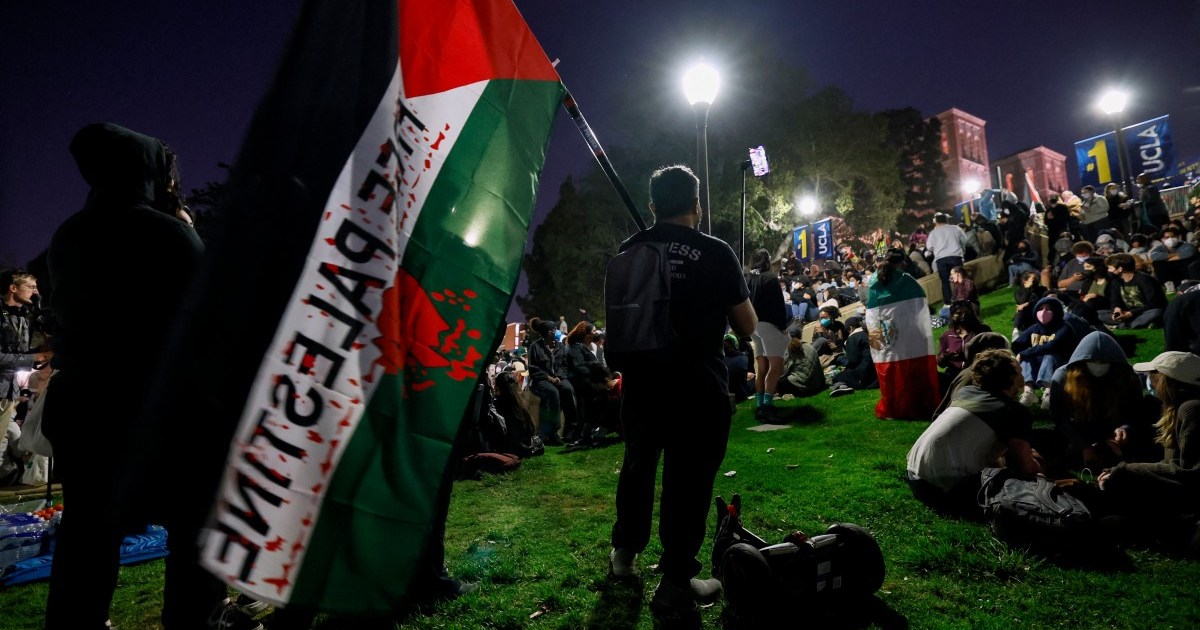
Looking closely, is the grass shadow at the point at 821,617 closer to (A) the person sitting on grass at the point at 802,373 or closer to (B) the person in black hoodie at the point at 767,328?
(B) the person in black hoodie at the point at 767,328

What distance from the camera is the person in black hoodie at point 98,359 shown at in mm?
1906

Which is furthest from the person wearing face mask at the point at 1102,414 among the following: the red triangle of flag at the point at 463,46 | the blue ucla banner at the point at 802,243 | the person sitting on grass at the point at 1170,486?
the blue ucla banner at the point at 802,243

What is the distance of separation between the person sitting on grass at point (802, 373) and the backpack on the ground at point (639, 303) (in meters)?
8.08

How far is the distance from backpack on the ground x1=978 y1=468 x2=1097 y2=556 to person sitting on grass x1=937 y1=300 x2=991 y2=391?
414 centimetres

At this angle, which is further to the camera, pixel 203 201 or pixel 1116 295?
pixel 203 201

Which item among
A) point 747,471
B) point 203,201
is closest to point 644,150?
point 203,201

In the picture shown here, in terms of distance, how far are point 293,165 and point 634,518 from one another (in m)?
2.52

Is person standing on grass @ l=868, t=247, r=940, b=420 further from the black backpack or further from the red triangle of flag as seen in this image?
the red triangle of flag

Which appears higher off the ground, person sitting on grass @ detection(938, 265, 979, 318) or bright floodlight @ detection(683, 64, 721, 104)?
bright floodlight @ detection(683, 64, 721, 104)

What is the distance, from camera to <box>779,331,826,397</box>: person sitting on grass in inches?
416

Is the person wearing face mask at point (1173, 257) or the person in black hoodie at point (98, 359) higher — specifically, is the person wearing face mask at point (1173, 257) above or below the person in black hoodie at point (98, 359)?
above

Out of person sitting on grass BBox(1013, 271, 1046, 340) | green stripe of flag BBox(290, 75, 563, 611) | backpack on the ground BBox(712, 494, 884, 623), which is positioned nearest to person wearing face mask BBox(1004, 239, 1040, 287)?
person sitting on grass BBox(1013, 271, 1046, 340)

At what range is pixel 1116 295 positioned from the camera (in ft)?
31.9

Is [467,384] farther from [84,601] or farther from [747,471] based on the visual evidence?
[747,471]
